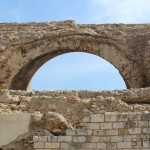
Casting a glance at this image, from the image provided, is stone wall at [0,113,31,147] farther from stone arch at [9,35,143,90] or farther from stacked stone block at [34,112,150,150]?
stone arch at [9,35,143,90]

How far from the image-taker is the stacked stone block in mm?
6883

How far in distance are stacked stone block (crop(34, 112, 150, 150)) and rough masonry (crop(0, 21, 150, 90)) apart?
6461 mm

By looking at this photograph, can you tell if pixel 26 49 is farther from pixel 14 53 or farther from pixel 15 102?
pixel 15 102

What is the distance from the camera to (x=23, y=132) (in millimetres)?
7574

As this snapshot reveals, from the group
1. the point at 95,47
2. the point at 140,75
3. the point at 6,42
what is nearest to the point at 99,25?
the point at 95,47

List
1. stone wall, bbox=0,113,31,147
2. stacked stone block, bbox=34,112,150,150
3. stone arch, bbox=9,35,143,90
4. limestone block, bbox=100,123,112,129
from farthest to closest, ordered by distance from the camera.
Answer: stone arch, bbox=9,35,143,90 < stone wall, bbox=0,113,31,147 < limestone block, bbox=100,123,112,129 < stacked stone block, bbox=34,112,150,150

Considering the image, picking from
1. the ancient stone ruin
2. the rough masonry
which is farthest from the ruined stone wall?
the rough masonry

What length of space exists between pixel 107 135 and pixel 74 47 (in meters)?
7.17

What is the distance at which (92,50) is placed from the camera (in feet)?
45.4

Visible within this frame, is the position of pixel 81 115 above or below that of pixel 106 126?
above

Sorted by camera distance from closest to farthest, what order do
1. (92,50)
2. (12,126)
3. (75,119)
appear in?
(12,126)
(75,119)
(92,50)

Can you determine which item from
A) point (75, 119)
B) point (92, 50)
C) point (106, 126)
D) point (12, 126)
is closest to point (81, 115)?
point (75, 119)

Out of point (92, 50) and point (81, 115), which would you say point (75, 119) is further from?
point (92, 50)

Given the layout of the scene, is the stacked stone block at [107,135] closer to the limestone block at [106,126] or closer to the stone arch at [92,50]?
the limestone block at [106,126]
